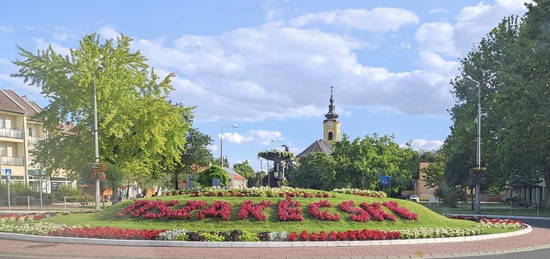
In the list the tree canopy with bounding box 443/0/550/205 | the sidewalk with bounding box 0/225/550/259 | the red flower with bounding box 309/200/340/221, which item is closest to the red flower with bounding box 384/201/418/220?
the red flower with bounding box 309/200/340/221

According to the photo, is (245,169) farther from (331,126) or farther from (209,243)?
(209,243)

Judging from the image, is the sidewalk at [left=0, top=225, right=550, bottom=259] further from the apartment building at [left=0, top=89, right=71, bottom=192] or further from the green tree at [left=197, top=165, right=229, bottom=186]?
the apartment building at [left=0, top=89, right=71, bottom=192]

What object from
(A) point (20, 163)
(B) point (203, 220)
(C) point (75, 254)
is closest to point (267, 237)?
(B) point (203, 220)

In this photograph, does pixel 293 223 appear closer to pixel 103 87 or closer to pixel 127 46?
pixel 103 87

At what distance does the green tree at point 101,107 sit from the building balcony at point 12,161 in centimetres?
2023

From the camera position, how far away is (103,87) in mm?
34781

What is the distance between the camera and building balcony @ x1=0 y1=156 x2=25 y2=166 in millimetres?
54388

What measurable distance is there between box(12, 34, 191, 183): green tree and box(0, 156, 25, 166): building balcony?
20230mm

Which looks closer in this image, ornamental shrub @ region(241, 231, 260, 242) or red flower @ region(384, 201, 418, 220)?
ornamental shrub @ region(241, 231, 260, 242)

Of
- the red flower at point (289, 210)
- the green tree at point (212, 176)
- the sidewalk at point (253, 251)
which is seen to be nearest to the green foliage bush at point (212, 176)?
the green tree at point (212, 176)

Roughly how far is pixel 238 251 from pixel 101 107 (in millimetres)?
23528

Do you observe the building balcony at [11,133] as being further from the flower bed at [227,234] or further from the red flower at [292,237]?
the red flower at [292,237]

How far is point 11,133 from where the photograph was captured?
2186 inches

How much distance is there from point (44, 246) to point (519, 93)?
109 ft
